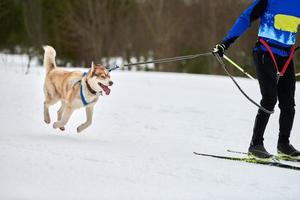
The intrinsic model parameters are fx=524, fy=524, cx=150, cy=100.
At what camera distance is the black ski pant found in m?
4.68

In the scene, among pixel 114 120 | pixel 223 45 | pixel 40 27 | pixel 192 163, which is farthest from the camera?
pixel 40 27

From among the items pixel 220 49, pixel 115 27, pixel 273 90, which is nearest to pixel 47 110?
pixel 220 49

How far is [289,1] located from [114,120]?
11.2 feet

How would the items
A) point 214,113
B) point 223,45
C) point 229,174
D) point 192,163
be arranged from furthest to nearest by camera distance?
point 214,113 < point 223,45 < point 192,163 < point 229,174

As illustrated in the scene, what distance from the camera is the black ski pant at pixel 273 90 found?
4.68m

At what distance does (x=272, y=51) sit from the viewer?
4.69m

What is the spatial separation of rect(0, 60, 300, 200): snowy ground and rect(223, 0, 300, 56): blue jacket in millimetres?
1145

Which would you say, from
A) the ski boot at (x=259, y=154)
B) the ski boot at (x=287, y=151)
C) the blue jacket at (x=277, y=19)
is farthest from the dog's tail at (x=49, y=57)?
the ski boot at (x=287, y=151)

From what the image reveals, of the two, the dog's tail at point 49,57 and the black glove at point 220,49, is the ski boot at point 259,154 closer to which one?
the black glove at point 220,49

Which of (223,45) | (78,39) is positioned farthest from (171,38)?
(223,45)

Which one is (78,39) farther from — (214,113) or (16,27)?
(214,113)

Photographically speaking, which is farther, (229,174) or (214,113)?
(214,113)

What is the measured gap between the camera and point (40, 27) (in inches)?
998

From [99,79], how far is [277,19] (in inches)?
78.5
